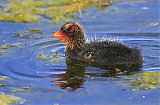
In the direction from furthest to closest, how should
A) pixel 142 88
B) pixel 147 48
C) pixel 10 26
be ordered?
1. pixel 10 26
2. pixel 147 48
3. pixel 142 88

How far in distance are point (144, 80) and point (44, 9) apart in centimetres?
534

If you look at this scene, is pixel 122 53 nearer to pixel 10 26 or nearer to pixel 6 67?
pixel 6 67

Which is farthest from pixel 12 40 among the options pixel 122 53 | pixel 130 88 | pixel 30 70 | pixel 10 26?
pixel 130 88

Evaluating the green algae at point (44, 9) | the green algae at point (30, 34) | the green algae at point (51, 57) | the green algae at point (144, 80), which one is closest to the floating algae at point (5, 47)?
the green algae at point (30, 34)

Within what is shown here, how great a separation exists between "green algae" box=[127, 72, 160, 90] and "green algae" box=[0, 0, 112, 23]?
161 inches

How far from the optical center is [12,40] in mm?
11664

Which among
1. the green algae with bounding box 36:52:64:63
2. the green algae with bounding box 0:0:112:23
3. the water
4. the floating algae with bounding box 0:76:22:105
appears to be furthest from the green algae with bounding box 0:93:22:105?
the green algae with bounding box 0:0:112:23

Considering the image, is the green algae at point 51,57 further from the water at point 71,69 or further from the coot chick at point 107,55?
the coot chick at point 107,55

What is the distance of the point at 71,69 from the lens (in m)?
10.1

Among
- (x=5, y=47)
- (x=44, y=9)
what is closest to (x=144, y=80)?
(x=5, y=47)

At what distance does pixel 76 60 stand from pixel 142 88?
186 cm

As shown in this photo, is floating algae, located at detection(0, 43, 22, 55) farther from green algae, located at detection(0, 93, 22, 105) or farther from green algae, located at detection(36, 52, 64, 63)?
green algae, located at detection(0, 93, 22, 105)

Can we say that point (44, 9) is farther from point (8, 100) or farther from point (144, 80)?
point (8, 100)

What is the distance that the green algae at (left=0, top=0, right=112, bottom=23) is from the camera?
43.9 feet
